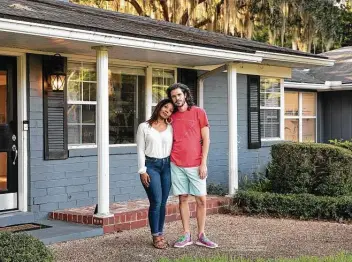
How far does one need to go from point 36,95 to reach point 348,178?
4995mm

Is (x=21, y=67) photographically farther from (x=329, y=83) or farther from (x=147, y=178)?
(x=329, y=83)

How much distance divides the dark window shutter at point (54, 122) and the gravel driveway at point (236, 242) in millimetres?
1638

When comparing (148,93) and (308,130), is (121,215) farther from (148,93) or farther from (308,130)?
(308,130)

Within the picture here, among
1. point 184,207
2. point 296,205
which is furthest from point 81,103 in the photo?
point 296,205

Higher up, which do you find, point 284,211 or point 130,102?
point 130,102

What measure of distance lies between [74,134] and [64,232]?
6.55ft

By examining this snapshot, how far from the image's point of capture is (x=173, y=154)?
624 cm

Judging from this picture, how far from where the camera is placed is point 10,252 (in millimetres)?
4434

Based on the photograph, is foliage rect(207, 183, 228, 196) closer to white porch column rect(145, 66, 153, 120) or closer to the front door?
white porch column rect(145, 66, 153, 120)

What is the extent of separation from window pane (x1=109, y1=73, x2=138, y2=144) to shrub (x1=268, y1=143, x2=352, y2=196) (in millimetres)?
2446

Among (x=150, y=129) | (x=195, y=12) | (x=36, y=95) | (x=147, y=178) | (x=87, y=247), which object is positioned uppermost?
(x=195, y=12)

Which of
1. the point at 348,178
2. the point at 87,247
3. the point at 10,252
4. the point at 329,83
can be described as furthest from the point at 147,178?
the point at 329,83

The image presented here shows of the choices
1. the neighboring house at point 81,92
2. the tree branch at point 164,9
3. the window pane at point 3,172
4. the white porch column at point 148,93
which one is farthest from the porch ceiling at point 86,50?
the tree branch at point 164,9

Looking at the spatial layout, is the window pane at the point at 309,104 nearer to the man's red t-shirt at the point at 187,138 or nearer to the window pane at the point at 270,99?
the window pane at the point at 270,99
